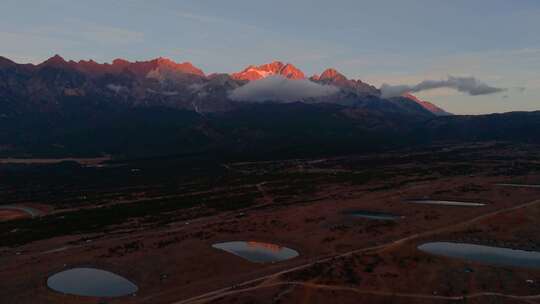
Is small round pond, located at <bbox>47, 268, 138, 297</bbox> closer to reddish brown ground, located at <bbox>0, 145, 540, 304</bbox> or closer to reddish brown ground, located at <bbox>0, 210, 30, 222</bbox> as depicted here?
reddish brown ground, located at <bbox>0, 145, 540, 304</bbox>

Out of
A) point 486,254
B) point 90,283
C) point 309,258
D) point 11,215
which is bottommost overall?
point 11,215

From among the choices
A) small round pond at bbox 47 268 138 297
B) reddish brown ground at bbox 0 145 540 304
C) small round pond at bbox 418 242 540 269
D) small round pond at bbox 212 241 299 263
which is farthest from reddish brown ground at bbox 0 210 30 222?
small round pond at bbox 418 242 540 269

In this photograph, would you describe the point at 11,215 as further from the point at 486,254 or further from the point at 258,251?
the point at 486,254

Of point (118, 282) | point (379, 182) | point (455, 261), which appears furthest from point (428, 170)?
point (118, 282)

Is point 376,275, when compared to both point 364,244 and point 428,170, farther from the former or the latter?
point 428,170

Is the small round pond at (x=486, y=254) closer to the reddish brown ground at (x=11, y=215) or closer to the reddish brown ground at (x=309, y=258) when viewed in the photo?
the reddish brown ground at (x=309, y=258)

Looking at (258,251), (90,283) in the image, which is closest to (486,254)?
(258,251)

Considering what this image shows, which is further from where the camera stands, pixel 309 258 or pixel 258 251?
pixel 258 251
